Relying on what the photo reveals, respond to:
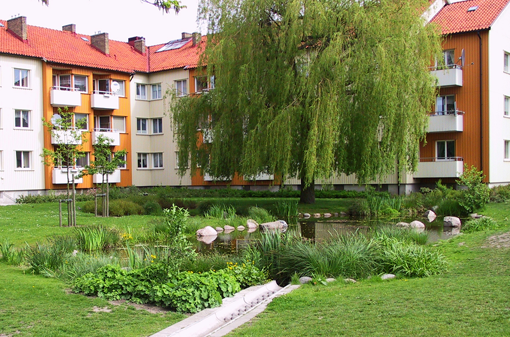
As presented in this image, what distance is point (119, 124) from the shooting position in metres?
46.6

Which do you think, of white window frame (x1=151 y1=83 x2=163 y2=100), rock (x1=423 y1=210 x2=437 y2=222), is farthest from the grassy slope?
white window frame (x1=151 y1=83 x2=163 y2=100)

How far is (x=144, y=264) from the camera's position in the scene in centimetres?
A: 1102

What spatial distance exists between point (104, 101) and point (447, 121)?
25.7 meters

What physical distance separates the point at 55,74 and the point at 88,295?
36.5 m

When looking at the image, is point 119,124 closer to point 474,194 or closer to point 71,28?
point 71,28

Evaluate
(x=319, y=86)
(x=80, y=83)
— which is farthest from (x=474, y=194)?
(x=80, y=83)

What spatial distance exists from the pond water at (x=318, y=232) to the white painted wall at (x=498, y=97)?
584 inches

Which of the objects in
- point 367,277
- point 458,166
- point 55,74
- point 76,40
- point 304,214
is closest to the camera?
point 367,277

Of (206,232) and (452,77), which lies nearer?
(206,232)

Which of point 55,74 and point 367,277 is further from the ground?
point 55,74

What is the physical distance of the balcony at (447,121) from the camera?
119ft

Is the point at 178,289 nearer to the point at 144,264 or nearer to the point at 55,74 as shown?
the point at 144,264

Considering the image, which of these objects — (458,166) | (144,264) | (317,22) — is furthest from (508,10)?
(144,264)

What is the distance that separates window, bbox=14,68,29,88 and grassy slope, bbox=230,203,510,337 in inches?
1395
